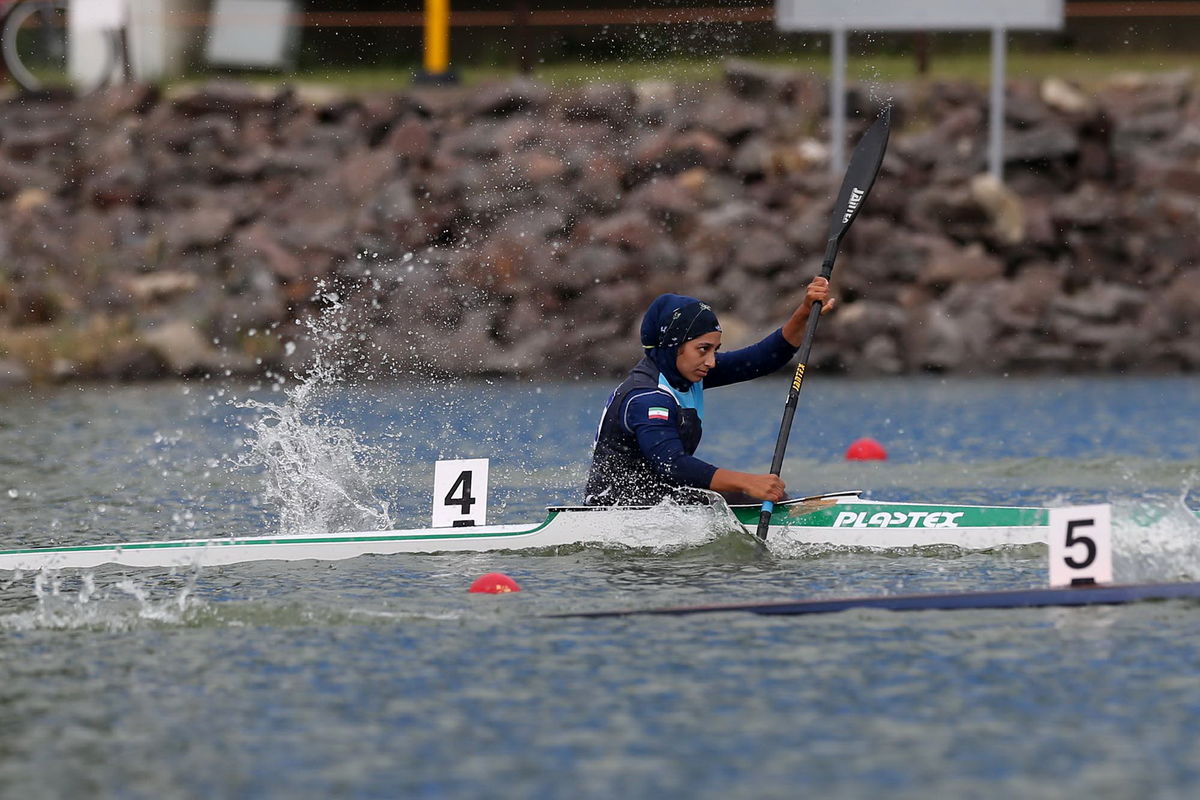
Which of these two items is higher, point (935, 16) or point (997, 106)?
point (935, 16)

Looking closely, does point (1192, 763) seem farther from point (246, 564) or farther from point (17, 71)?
point (17, 71)

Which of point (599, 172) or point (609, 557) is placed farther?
point (599, 172)

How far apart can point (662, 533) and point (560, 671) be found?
2.67 meters

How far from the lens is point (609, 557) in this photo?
977 centimetres

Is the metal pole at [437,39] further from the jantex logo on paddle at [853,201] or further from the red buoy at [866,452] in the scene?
the jantex logo on paddle at [853,201]

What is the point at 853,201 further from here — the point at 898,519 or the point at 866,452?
the point at 866,452

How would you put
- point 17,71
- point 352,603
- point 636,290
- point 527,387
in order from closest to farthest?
point 352,603 → point 527,387 → point 636,290 → point 17,71

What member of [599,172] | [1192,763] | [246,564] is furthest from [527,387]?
[1192,763]

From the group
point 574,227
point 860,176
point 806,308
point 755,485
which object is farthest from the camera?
point 574,227

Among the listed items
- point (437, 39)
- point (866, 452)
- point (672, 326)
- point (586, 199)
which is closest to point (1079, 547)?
point (672, 326)

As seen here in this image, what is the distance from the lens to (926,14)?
76.9ft

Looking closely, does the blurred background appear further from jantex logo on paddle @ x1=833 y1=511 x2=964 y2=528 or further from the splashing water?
jantex logo on paddle @ x1=833 y1=511 x2=964 y2=528

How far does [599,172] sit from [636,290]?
2385mm

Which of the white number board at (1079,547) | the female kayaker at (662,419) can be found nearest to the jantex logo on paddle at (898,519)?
the female kayaker at (662,419)
